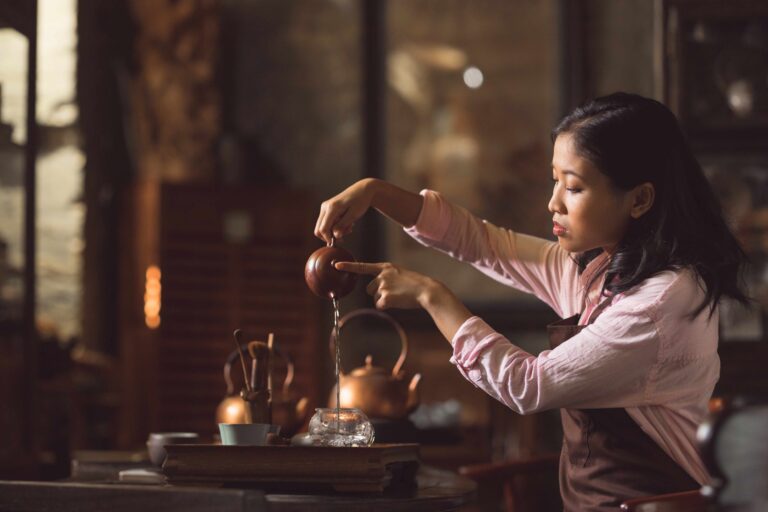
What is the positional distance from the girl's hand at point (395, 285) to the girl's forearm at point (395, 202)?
0.31 meters

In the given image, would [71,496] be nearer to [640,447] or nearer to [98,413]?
[640,447]

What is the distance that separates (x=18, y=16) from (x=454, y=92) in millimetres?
3908

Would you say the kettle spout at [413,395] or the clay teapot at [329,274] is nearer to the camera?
the clay teapot at [329,274]

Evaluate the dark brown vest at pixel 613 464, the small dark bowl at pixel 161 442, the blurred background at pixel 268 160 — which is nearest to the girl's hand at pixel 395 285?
the dark brown vest at pixel 613 464

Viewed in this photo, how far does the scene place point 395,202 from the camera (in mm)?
2580

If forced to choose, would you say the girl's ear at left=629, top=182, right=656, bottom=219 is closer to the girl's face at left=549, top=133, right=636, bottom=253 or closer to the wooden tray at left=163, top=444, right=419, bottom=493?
the girl's face at left=549, top=133, right=636, bottom=253

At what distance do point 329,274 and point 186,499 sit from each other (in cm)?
60

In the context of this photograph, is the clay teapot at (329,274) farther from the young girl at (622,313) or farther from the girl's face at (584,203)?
the girl's face at (584,203)

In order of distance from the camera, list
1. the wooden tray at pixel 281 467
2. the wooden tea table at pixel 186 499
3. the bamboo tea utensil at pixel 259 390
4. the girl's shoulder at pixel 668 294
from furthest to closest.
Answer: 1. the bamboo tea utensil at pixel 259 390
2. the girl's shoulder at pixel 668 294
3. the wooden tray at pixel 281 467
4. the wooden tea table at pixel 186 499

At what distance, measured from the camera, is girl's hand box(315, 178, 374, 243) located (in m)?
2.31

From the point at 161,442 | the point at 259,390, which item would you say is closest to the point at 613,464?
the point at 259,390

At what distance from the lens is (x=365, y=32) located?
705 cm

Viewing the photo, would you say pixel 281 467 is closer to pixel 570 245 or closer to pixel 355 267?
pixel 355 267

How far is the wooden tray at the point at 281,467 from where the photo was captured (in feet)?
6.51
